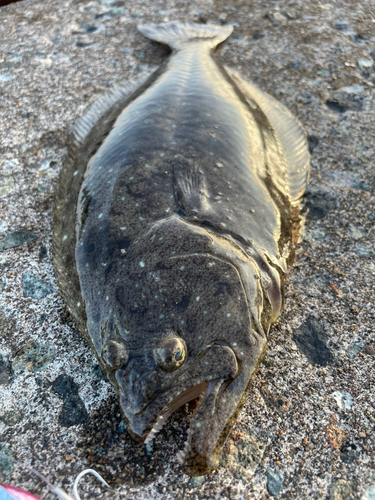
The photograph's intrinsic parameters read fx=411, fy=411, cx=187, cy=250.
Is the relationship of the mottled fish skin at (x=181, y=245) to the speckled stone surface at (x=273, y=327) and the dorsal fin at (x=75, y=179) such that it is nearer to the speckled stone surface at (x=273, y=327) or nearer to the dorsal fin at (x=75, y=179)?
the dorsal fin at (x=75, y=179)

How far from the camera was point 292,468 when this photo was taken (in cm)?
200

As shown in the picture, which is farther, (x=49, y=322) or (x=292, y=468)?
(x=49, y=322)

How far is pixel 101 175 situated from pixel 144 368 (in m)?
1.30

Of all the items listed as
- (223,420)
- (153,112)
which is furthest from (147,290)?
(153,112)

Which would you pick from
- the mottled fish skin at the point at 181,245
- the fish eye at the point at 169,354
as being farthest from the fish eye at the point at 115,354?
the fish eye at the point at 169,354

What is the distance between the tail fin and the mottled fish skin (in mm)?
1209

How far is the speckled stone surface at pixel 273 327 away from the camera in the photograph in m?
2.01

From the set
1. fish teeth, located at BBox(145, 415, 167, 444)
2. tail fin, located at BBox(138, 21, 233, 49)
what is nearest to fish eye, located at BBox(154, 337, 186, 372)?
fish teeth, located at BBox(145, 415, 167, 444)

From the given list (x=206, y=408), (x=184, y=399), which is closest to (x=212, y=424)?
(x=206, y=408)

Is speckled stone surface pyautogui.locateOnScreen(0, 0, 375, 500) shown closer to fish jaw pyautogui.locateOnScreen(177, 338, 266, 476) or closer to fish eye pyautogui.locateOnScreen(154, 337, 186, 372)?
fish jaw pyautogui.locateOnScreen(177, 338, 266, 476)

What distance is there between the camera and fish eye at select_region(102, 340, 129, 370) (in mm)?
1948

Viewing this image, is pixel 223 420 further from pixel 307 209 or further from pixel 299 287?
pixel 307 209

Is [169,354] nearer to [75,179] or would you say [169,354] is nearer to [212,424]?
[212,424]

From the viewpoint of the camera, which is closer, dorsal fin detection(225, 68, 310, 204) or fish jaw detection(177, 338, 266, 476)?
fish jaw detection(177, 338, 266, 476)
